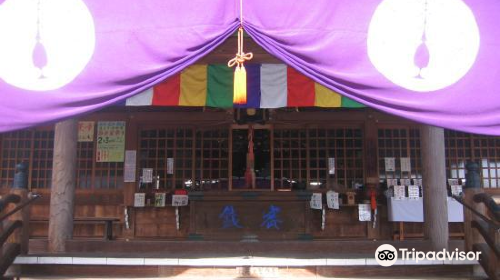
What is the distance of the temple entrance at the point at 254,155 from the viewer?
380 inches

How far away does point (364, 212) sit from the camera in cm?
939

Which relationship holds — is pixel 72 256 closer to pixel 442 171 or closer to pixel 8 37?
pixel 8 37

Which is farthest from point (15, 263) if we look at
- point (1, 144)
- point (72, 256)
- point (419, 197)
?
point (419, 197)

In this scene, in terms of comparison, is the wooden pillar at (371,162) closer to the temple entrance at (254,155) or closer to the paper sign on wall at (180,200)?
the temple entrance at (254,155)

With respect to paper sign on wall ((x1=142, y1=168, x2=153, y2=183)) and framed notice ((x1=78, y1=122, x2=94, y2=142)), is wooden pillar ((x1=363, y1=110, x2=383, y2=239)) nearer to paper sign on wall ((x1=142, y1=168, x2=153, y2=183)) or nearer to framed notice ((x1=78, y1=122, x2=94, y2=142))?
paper sign on wall ((x1=142, y1=168, x2=153, y2=183))

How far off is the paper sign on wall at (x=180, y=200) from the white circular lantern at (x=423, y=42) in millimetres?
6417

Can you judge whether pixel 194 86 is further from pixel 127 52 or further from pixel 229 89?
pixel 127 52

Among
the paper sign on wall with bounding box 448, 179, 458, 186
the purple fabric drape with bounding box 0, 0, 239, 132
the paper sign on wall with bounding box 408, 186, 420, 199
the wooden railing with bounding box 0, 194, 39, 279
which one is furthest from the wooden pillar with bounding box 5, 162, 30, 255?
the paper sign on wall with bounding box 448, 179, 458, 186

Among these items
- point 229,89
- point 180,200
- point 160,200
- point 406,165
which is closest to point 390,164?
point 406,165

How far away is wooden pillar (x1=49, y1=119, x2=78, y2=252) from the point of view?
6176 mm

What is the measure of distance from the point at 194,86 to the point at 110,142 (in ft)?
10.0

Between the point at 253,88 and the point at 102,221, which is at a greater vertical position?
the point at 253,88

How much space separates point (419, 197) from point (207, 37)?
7.16 metres

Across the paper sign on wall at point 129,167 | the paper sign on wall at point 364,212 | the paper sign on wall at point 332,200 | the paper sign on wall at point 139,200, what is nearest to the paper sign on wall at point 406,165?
the paper sign on wall at point 364,212
